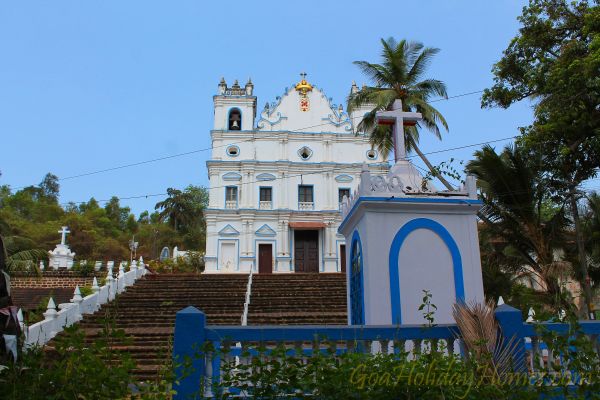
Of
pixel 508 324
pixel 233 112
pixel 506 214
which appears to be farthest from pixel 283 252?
pixel 508 324

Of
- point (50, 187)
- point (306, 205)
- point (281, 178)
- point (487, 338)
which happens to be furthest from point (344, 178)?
point (50, 187)

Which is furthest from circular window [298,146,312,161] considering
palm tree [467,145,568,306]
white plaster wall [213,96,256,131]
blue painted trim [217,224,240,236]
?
palm tree [467,145,568,306]

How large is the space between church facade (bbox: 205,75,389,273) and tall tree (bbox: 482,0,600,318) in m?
13.2

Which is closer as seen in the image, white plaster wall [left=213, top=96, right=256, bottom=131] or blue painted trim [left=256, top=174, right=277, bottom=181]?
blue painted trim [left=256, top=174, right=277, bottom=181]

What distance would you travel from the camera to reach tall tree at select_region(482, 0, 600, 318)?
9.47 metres

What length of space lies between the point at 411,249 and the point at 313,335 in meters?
2.38

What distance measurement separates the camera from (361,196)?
223 inches

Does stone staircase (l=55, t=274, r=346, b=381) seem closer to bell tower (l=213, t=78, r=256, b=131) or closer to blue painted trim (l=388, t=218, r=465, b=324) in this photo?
blue painted trim (l=388, t=218, r=465, b=324)

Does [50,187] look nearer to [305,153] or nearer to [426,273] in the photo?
[305,153]

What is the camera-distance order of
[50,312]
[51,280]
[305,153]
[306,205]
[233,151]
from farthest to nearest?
[305,153] → [233,151] → [306,205] → [51,280] → [50,312]

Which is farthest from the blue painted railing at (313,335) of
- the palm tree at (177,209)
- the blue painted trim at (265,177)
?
the palm tree at (177,209)

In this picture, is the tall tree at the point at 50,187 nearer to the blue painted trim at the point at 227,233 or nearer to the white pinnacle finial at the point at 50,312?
the blue painted trim at the point at 227,233

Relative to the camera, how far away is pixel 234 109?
94.1 ft

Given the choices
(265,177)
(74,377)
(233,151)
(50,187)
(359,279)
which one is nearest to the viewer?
(74,377)
